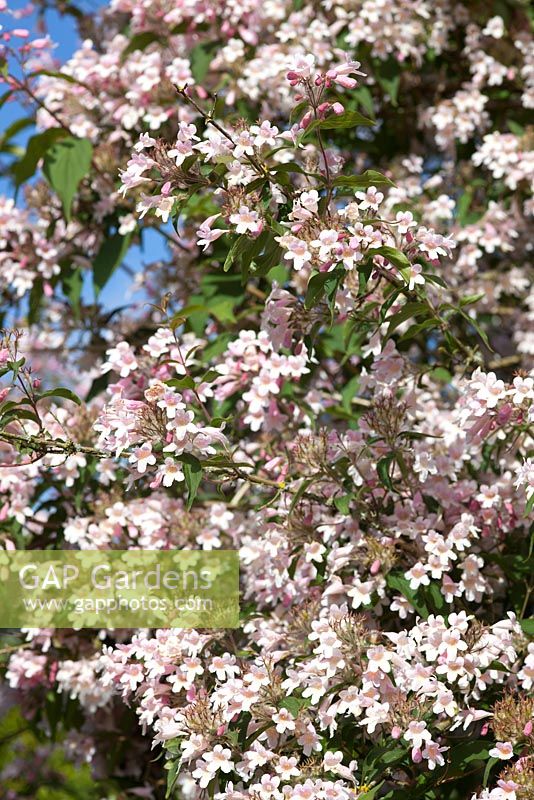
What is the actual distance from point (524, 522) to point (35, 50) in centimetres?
176

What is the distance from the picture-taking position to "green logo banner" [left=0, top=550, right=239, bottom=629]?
2006mm

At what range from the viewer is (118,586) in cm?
208

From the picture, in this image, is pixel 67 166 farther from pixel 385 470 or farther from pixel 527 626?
pixel 527 626

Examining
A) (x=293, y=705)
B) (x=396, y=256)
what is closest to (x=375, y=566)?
(x=293, y=705)

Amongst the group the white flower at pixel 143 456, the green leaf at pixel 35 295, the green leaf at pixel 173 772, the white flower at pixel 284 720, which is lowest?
the green leaf at pixel 173 772

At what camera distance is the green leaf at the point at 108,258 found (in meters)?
2.60

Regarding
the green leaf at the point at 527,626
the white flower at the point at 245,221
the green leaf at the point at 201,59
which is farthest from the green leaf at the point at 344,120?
the green leaf at the point at 201,59

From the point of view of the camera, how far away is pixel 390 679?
159 cm

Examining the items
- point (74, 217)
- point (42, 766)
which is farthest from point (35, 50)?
point (42, 766)

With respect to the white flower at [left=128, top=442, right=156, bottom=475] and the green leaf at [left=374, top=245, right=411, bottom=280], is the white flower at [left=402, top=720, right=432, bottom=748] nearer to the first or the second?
the white flower at [left=128, top=442, right=156, bottom=475]

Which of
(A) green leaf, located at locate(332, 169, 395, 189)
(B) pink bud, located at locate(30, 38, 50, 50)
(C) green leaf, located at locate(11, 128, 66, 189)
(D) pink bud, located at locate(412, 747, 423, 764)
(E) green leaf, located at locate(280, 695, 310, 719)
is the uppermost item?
(B) pink bud, located at locate(30, 38, 50, 50)

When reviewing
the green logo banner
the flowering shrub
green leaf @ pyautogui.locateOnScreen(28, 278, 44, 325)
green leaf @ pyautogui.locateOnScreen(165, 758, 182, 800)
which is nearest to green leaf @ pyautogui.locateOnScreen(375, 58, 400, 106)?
the flowering shrub

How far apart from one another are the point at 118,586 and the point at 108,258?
954 mm

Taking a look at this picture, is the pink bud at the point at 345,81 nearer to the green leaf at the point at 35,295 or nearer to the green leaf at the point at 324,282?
the green leaf at the point at 324,282
